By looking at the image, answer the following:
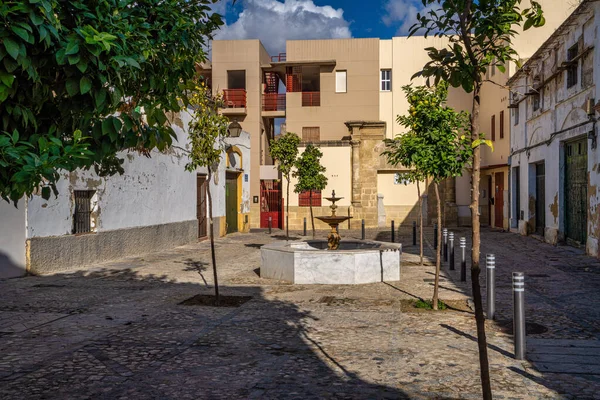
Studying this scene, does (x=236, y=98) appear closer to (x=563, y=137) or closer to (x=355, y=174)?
(x=355, y=174)

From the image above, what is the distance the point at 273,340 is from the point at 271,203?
85.6ft

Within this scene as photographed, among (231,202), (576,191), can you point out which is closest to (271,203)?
(231,202)

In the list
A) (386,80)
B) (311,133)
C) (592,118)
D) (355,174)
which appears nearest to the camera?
(592,118)

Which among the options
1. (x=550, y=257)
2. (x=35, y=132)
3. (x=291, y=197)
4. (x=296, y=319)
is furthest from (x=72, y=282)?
(x=291, y=197)

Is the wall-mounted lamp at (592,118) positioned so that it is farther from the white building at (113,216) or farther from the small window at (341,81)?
the small window at (341,81)

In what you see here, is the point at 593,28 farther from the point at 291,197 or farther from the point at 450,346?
the point at 291,197

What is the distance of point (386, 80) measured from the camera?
3362 cm

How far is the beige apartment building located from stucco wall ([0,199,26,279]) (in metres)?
19.4

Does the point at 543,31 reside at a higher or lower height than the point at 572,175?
higher

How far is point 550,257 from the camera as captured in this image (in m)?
15.9

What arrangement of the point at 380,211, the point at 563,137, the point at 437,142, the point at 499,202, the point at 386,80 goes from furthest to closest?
the point at 386,80
the point at 380,211
the point at 499,202
the point at 563,137
the point at 437,142

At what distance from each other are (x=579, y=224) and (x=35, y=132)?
56.5ft

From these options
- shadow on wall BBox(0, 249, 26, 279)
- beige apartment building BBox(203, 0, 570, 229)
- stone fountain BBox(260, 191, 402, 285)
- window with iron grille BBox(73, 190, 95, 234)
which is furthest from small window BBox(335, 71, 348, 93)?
shadow on wall BBox(0, 249, 26, 279)

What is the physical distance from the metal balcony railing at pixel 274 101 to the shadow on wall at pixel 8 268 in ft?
79.9
